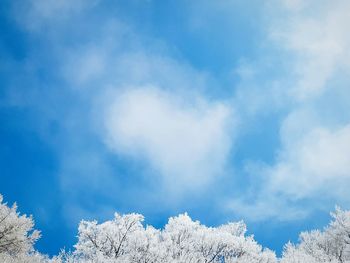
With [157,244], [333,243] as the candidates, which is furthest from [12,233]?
[333,243]

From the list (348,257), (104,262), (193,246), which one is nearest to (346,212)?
(348,257)

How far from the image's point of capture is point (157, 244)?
40.8m

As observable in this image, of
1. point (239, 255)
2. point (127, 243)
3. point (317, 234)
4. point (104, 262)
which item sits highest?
point (317, 234)

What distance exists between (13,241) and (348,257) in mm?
41908

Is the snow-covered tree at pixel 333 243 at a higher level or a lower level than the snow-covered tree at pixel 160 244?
higher

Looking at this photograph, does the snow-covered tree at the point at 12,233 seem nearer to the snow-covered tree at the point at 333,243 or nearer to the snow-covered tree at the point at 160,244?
the snow-covered tree at the point at 160,244

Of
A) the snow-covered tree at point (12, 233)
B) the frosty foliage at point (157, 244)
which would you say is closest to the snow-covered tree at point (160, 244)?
the frosty foliage at point (157, 244)

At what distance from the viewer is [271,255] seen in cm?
4856

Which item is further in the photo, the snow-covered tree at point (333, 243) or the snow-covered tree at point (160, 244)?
the snow-covered tree at point (333, 243)

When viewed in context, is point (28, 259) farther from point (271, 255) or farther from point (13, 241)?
point (271, 255)

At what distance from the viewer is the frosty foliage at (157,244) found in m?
36.2

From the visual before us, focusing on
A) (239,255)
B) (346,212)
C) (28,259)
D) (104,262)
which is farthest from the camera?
(346,212)

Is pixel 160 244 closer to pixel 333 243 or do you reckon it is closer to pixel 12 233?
pixel 12 233

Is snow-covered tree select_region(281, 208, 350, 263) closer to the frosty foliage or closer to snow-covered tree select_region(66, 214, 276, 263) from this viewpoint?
the frosty foliage
